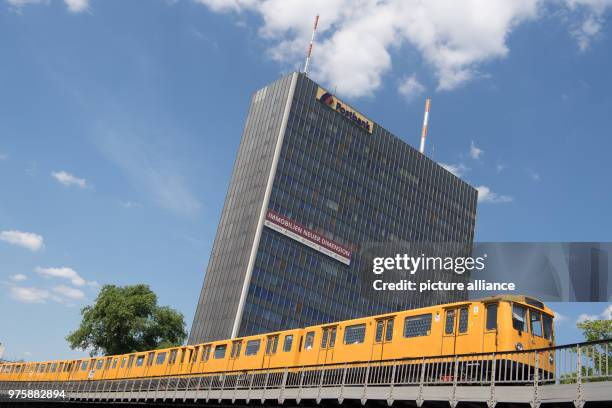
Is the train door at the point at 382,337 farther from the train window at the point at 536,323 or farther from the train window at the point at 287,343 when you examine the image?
the train window at the point at 536,323

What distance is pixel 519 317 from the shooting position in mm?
22797

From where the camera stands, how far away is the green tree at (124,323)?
275 feet

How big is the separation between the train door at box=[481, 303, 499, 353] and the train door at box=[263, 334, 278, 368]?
13.8 meters

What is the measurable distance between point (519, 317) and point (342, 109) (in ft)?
334

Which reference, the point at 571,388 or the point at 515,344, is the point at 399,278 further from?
the point at 571,388

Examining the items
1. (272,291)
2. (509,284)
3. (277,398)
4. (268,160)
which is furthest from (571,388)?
(268,160)

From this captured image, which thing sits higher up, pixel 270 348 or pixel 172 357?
pixel 270 348

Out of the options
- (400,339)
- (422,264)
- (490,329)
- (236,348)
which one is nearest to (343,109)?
(422,264)

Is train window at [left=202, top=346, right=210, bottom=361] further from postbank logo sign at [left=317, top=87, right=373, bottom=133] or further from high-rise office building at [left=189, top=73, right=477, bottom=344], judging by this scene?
postbank logo sign at [left=317, top=87, right=373, bottom=133]

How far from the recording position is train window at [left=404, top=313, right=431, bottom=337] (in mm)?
25234

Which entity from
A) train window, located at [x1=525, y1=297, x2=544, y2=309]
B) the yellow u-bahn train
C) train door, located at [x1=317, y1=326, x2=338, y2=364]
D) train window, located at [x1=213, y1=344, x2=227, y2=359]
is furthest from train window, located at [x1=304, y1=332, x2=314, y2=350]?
train window, located at [x1=525, y1=297, x2=544, y2=309]

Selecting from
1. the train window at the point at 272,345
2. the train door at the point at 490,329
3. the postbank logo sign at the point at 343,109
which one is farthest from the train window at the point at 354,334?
the postbank logo sign at the point at 343,109

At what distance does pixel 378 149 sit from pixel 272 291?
4374 centimetres

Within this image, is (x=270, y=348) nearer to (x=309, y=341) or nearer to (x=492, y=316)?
(x=309, y=341)
